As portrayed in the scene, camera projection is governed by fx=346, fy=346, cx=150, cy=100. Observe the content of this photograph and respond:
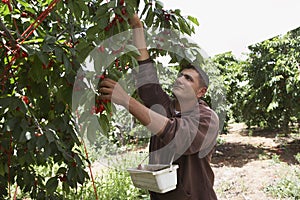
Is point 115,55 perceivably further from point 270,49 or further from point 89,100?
point 270,49

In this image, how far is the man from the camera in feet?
3.02

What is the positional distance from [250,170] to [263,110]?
1171mm

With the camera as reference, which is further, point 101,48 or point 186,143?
point 186,143

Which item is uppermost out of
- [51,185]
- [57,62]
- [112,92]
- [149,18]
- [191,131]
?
[149,18]

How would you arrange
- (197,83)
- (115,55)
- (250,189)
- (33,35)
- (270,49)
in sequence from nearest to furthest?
1. (115,55)
2. (33,35)
3. (197,83)
4. (250,189)
5. (270,49)

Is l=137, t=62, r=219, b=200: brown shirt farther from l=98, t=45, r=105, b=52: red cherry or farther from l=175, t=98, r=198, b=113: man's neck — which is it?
l=98, t=45, r=105, b=52: red cherry

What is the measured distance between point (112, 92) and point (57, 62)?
32 cm

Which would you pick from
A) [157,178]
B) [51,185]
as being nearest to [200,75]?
[157,178]

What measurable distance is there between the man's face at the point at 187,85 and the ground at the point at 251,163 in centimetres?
210

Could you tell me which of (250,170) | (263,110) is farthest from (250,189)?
(263,110)

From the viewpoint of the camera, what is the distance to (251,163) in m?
4.32

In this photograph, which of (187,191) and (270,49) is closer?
(187,191)

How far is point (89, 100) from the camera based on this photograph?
0.84m

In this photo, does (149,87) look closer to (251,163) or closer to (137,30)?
(137,30)
